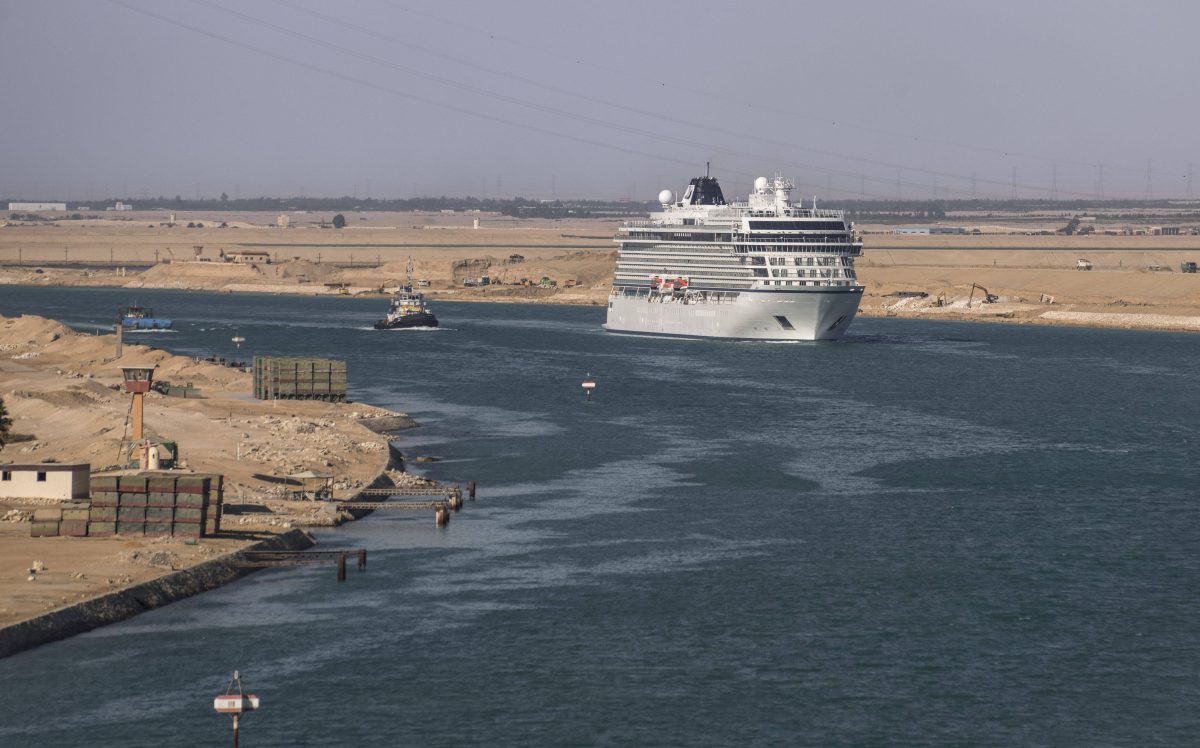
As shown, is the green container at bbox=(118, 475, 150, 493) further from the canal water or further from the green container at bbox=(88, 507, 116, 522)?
the canal water

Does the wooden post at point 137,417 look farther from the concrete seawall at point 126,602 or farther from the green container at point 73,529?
the concrete seawall at point 126,602

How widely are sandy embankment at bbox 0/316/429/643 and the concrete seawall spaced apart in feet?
1.08

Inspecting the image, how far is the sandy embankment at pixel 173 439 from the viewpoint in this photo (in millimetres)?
36625

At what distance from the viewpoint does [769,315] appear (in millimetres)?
120062

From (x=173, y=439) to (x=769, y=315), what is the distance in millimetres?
70078

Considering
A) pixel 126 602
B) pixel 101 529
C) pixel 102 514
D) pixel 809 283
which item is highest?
pixel 809 283

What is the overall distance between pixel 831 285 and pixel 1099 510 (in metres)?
67.8

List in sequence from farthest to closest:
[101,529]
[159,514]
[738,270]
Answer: [738,270], [159,514], [101,529]

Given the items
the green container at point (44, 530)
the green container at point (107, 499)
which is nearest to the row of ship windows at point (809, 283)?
the green container at point (107, 499)

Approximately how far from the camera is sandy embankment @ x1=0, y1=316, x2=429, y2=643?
36625 millimetres

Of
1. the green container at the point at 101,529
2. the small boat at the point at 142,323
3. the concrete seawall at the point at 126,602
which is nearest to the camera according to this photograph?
the concrete seawall at the point at 126,602

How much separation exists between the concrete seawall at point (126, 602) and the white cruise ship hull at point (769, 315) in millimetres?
79936

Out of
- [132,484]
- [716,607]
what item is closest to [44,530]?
[132,484]

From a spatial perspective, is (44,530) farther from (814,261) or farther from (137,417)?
(814,261)
